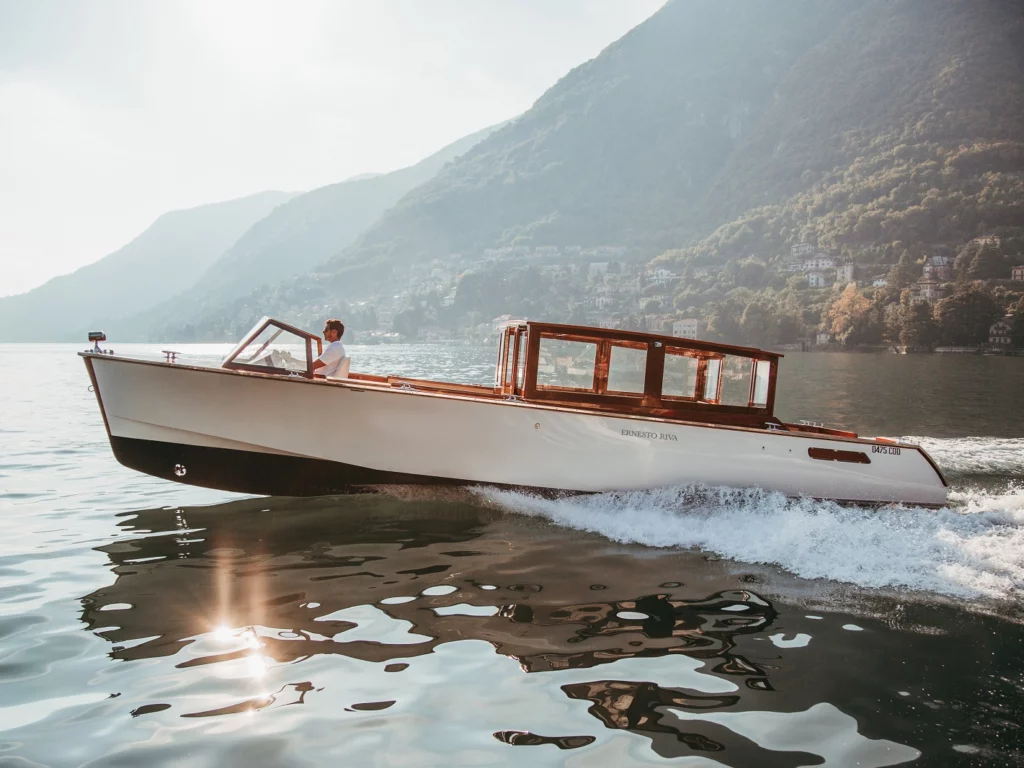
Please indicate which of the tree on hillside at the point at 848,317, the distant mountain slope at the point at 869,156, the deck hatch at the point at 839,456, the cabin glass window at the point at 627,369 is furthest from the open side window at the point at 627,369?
the distant mountain slope at the point at 869,156

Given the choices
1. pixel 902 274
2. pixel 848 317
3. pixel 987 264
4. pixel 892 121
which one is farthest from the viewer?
pixel 892 121

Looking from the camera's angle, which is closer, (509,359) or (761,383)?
(509,359)

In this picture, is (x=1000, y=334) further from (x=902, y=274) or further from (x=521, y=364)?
(x=521, y=364)

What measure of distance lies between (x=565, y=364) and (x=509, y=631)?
399 centimetres

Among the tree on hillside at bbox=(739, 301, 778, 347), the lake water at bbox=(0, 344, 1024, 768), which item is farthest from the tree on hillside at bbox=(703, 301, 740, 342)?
the lake water at bbox=(0, 344, 1024, 768)

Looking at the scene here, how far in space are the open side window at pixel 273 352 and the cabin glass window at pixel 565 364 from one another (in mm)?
2617

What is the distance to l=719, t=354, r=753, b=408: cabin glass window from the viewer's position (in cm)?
872

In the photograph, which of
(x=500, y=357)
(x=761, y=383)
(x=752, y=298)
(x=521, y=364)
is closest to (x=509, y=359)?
(x=500, y=357)

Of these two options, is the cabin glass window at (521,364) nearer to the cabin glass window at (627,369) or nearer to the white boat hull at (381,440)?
the white boat hull at (381,440)

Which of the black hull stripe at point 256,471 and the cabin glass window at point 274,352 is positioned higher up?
the cabin glass window at point 274,352

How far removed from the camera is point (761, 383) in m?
8.72

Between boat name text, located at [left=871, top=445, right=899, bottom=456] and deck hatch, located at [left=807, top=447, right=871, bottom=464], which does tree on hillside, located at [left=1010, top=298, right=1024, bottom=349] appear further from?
deck hatch, located at [left=807, top=447, right=871, bottom=464]

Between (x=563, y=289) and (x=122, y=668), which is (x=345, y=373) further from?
(x=563, y=289)

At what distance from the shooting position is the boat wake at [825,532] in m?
5.88
